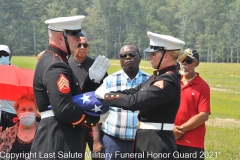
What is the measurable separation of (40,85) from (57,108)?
0.30 meters

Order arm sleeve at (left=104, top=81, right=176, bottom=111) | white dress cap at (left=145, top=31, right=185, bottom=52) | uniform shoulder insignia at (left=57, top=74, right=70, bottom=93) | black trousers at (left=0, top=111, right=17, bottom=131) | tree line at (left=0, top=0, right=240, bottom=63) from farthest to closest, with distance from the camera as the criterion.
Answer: tree line at (left=0, top=0, right=240, bottom=63) → black trousers at (left=0, top=111, right=17, bottom=131) → white dress cap at (left=145, top=31, right=185, bottom=52) → arm sleeve at (left=104, top=81, right=176, bottom=111) → uniform shoulder insignia at (left=57, top=74, right=70, bottom=93)

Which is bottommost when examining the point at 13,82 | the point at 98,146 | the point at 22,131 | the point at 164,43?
the point at 98,146

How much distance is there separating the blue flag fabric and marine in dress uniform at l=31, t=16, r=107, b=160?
0.05 m

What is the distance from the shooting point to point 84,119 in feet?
12.2

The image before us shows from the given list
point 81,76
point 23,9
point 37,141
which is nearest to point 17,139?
point 81,76

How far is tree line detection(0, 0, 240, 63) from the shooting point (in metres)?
95.7

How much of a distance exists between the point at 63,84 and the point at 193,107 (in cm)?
260

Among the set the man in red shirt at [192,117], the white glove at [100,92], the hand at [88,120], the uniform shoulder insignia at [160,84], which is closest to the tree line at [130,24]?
the man in red shirt at [192,117]

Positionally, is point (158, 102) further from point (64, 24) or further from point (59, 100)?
point (64, 24)

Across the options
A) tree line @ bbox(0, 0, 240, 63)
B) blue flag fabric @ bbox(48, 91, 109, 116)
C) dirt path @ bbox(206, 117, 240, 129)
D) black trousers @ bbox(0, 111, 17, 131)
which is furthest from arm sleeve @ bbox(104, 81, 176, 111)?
tree line @ bbox(0, 0, 240, 63)

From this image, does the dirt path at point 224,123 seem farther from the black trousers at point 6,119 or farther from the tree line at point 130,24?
the tree line at point 130,24

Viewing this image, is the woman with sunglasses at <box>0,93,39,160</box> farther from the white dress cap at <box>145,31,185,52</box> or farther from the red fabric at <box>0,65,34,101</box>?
the white dress cap at <box>145,31,185,52</box>

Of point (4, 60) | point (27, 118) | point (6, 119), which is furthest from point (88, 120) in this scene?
point (4, 60)

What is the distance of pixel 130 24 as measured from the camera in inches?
4377
